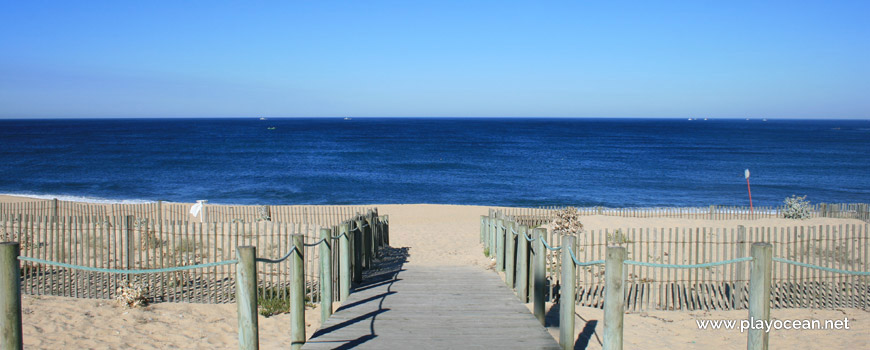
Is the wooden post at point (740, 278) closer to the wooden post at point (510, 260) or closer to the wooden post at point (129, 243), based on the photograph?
the wooden post at point (510, 260)

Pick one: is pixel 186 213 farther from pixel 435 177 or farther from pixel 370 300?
pixel 435 177

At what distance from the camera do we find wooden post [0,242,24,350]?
443 centimetres

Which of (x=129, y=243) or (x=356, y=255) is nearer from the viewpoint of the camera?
(x=356, y=255)

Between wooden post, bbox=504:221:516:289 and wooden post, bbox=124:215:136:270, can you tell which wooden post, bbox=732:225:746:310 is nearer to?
wooden post, bbox=504:221:516:289

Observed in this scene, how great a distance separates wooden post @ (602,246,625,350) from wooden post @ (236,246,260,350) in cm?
311

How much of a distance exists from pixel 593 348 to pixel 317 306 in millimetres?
4524

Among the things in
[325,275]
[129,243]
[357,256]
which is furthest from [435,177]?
[325,275]

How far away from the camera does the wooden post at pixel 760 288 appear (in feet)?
16.6

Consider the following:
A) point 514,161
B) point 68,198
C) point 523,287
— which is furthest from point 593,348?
point 514,161

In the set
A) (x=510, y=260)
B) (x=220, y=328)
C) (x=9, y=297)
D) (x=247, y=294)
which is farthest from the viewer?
(x=510, y=260)

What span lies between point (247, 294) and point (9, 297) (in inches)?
70.5

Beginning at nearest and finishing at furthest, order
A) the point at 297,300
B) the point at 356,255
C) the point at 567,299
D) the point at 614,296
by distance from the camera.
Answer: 1. the point at 614,296
2. the point at 567,299
3. the point at 297,300
4. the point at 356,255

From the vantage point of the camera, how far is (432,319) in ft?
21.9

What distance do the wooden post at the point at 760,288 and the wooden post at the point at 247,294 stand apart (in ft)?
14.6
